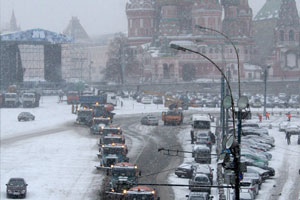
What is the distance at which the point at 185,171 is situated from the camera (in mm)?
37719

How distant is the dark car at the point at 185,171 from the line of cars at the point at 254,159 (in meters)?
2.70

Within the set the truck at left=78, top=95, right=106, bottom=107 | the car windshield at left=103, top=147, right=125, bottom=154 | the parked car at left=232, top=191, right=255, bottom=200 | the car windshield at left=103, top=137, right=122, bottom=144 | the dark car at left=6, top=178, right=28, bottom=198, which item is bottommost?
the dark car at left=6, top=178, right=28, bottom=198

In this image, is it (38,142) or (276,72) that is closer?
(38,142)

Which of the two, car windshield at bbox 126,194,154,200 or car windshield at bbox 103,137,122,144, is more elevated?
car windshield at bbox 103,137,122,144

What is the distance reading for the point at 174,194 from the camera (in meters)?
33.9

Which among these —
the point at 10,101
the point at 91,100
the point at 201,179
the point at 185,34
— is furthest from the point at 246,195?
the point at 185,34

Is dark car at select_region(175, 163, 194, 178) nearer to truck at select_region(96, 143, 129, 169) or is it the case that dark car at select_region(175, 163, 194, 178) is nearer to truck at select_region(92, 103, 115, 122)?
truck at select_region(96, 143, 129, 169)

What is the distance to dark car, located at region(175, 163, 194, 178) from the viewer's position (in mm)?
37562

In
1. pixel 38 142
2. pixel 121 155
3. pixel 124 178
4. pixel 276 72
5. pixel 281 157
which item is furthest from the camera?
pixel 276 72

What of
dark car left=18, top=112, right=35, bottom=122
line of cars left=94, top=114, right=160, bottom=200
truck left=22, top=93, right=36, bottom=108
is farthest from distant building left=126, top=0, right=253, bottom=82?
line of cars left=94, top=114, right=160, bottom=200

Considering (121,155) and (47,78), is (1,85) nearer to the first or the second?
(47,78)

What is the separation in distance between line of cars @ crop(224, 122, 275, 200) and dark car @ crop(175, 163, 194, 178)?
2696 mm

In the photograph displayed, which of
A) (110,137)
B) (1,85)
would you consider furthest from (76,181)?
(1,85)

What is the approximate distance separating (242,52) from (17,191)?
9440cm
